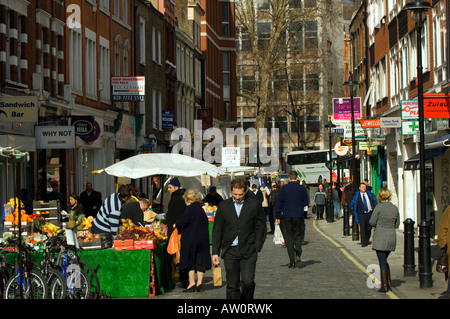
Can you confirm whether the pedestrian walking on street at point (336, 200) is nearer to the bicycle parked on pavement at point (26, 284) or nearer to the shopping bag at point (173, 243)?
the shopping bag at point (173, 243)

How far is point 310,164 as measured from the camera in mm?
89312

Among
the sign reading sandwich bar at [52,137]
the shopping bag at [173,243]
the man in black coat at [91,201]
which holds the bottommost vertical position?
the shopping bag at [173,243]

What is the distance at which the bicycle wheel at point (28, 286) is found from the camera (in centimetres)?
1239

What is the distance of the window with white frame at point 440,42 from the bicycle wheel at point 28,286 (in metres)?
15.0

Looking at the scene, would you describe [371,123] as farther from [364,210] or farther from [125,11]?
[125,11]

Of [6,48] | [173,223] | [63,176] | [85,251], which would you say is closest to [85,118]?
[63,176]

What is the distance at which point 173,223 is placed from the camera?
665 inches

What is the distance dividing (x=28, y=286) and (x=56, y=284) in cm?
42

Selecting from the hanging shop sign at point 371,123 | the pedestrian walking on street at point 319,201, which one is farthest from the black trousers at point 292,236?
the pedestrian walking on street at point 319,201

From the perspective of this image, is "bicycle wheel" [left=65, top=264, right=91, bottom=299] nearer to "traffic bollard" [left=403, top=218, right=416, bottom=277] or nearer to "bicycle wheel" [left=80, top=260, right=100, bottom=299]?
"bicycle wheel" [left=80, top=260, right=100, bottom=299]

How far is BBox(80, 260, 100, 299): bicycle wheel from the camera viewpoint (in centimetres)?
1378

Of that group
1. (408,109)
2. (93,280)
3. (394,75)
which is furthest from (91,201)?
(93,280)

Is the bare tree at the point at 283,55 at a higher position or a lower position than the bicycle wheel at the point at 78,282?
higher

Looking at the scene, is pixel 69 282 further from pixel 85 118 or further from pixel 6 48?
pixel 85 118
